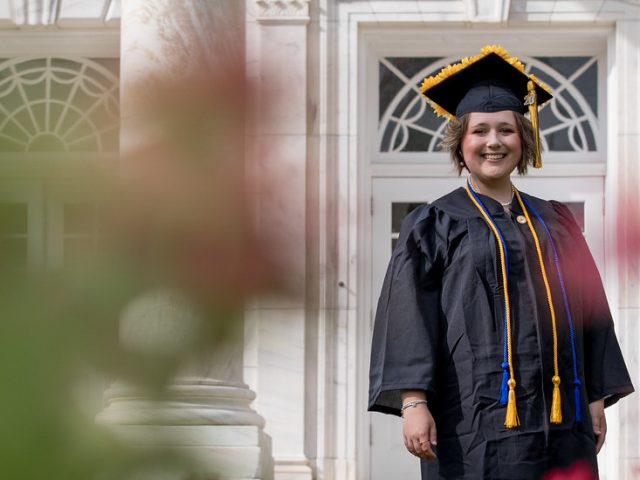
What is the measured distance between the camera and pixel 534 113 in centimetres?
327

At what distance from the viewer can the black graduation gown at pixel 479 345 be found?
9.73 ft

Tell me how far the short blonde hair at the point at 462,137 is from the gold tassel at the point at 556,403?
1.78 feet

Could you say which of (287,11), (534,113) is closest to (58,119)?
(534,113)

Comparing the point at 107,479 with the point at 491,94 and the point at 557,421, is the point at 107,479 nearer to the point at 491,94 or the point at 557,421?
the point at 557,421

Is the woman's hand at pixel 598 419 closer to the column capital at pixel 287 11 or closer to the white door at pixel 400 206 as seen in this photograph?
the white door at pixel 400 206

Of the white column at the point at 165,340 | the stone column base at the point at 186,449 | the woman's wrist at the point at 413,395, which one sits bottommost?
the woman's wrist at the point at 413,395

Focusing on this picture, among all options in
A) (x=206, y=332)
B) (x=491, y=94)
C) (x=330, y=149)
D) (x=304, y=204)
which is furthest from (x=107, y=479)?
(x=330, y=149)

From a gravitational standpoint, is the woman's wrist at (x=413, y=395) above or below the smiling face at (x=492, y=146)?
below

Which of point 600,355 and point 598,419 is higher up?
point 600,355

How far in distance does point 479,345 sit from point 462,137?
0.56 metres

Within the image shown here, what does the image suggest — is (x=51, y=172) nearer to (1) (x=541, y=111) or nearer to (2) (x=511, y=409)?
(2) (x=511, y=409)

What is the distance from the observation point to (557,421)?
2963 mm

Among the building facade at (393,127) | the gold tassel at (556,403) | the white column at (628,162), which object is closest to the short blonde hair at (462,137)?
the gold tassel at (556,403)

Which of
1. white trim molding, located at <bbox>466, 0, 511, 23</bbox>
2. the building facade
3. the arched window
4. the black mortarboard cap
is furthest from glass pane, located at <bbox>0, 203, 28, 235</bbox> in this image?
white trim molding, located at <bbox>466, 0, 511, 23</bbox>
